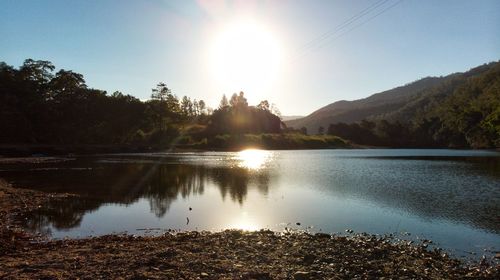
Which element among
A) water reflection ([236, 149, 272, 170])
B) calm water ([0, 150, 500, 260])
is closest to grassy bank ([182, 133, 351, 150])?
water reflection ([236, 149, 272, 170])

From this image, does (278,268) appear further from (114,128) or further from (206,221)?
(114,128)

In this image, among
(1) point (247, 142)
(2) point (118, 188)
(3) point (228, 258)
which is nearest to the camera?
(3) point (228, 258)

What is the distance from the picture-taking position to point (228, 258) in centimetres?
1725

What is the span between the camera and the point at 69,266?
1549 centimetres

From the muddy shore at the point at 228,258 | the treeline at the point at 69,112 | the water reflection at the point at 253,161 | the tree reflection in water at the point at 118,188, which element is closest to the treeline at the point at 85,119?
the treeline at the point at 69,112

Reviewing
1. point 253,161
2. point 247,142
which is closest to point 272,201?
point 253,161

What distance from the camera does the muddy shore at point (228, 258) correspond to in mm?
14789

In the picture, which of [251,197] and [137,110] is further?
[137,110]

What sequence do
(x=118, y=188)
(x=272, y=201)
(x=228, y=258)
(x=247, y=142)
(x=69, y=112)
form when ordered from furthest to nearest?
(x=247, y=142) → (x=69, y=112) → (x=118, y=188) → (x=272, y=201) → (x=228, y=258)

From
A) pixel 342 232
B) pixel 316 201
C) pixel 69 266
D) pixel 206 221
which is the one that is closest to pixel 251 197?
pixel 316 201

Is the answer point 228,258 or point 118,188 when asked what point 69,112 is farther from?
point 228,258

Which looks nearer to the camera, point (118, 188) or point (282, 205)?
point (282, 205)

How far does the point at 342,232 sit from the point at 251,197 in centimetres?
1682

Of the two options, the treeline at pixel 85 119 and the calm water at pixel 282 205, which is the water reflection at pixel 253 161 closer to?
the calm water at pixel 282 205
